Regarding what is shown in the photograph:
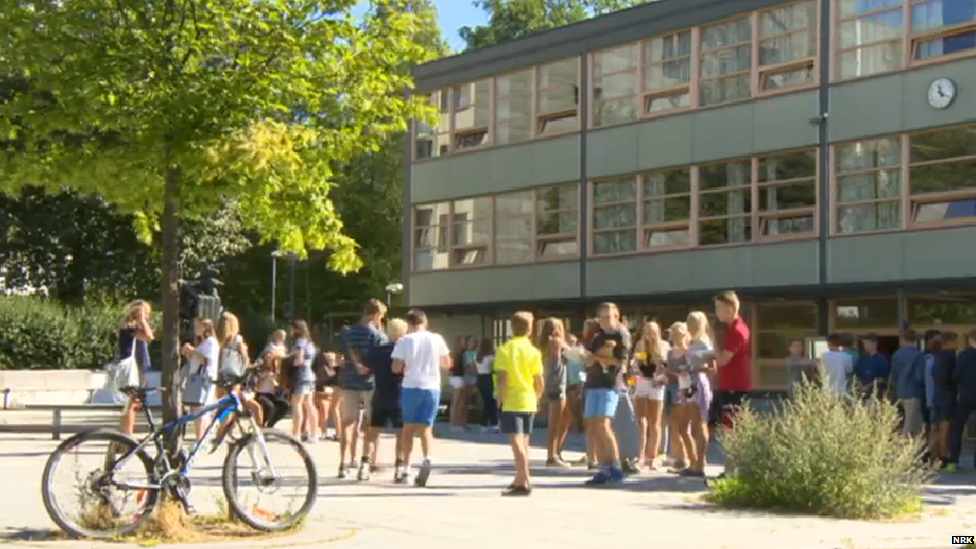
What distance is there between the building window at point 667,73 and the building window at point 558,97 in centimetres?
232

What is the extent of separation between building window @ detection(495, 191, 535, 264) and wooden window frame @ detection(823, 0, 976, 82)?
923 cm

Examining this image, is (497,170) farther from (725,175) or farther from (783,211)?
(783,211)

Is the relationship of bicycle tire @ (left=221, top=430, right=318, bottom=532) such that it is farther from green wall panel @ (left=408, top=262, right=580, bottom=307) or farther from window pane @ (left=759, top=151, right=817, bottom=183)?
green wall panel @ (left=408, top=262, right=580, bottom=307)

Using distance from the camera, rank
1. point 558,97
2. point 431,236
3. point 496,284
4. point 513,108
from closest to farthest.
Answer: point 558,97 → point 513,108 → point 496,284 → point 431,236

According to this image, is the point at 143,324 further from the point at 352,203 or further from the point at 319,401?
the point at 352,203

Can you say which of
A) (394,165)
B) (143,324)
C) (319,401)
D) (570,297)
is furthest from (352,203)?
(143,324)

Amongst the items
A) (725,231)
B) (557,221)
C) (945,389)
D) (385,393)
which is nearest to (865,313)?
(725,231)

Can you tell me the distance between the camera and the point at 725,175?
31.0m

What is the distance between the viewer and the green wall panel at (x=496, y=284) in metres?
34.9

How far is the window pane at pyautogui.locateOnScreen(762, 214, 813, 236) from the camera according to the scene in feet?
96.3

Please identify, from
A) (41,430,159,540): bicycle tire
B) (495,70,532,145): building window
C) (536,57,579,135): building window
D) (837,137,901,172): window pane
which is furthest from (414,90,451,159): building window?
(41,430,159,540): bicycle tire

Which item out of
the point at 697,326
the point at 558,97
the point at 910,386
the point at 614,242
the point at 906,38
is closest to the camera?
the point at 697,326

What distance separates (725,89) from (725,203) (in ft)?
7.79

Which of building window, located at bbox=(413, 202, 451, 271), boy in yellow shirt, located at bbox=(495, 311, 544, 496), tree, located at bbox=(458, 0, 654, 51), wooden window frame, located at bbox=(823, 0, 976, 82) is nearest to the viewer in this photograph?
boy in yellow shirt, located at bbox=(495, 311, 544, 496)
